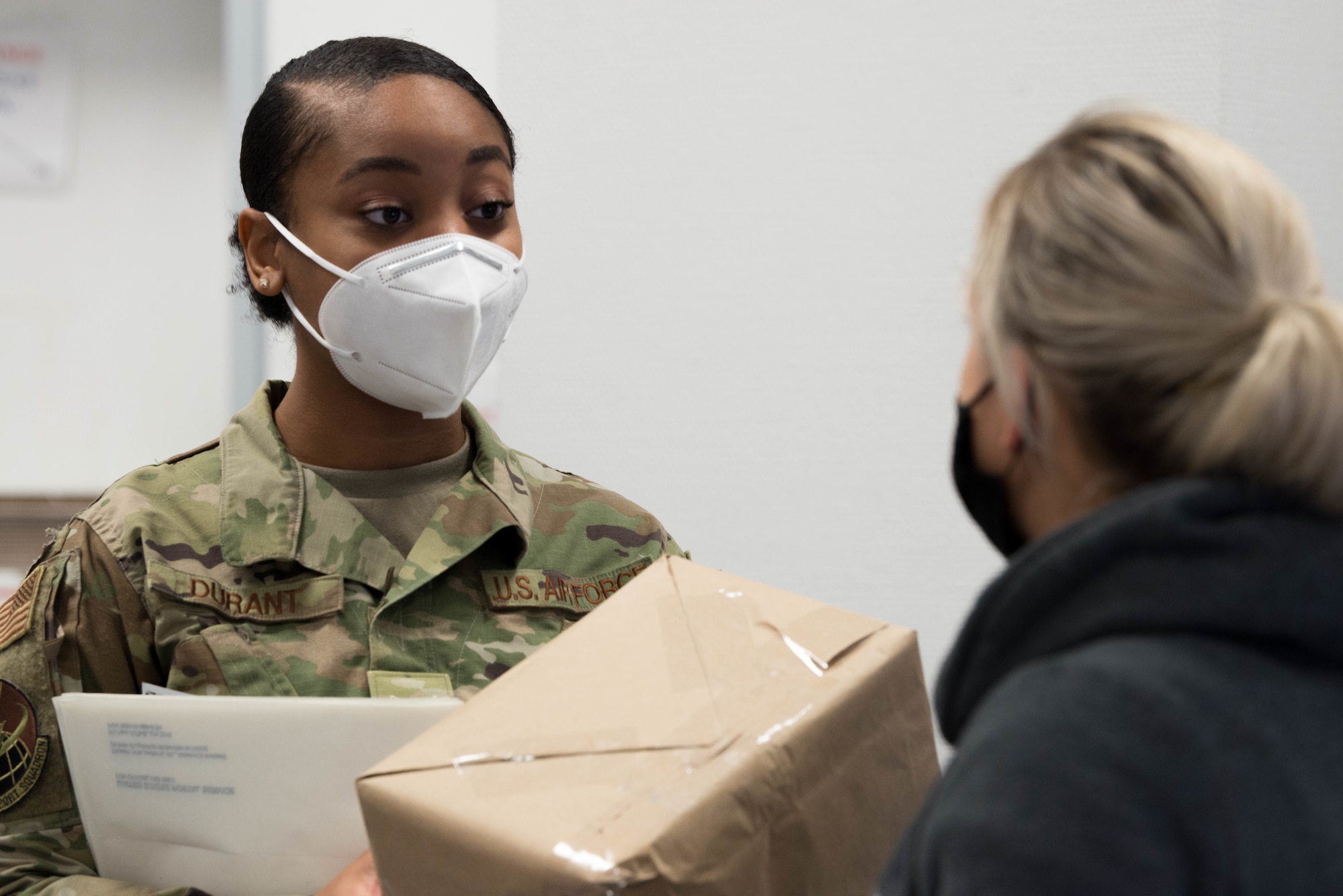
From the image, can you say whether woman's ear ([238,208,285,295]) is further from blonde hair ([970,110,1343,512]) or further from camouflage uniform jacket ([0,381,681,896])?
blonde hair ([970,110,1343,512])

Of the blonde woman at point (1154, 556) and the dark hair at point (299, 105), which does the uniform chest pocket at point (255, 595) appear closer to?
the dark hair at point (299, 105)

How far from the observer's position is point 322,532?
1.04 m

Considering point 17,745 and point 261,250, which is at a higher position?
point 261,250

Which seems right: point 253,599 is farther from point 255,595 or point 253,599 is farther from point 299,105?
point 299,105

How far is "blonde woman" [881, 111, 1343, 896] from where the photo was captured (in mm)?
469

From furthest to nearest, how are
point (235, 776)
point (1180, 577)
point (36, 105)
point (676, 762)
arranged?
point (36, 105) < point (235, 776) < point (676, 762) < point (1180, 577)

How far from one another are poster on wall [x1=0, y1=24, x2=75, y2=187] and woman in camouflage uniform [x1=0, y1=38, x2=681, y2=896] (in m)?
0.97

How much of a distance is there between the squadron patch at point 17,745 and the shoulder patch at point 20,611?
→ 4cm

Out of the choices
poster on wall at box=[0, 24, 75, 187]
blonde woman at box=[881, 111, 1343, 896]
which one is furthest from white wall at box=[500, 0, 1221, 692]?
blonde woman at box=[881, 111, 1343, 896]

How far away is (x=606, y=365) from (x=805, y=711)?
107 cm

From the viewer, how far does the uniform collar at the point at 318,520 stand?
40.3 inches

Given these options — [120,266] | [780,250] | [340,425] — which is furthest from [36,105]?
[780,250]

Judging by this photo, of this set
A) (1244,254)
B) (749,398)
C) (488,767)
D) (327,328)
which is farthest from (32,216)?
(1244,254)

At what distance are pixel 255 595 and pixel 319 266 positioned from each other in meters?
0.32
